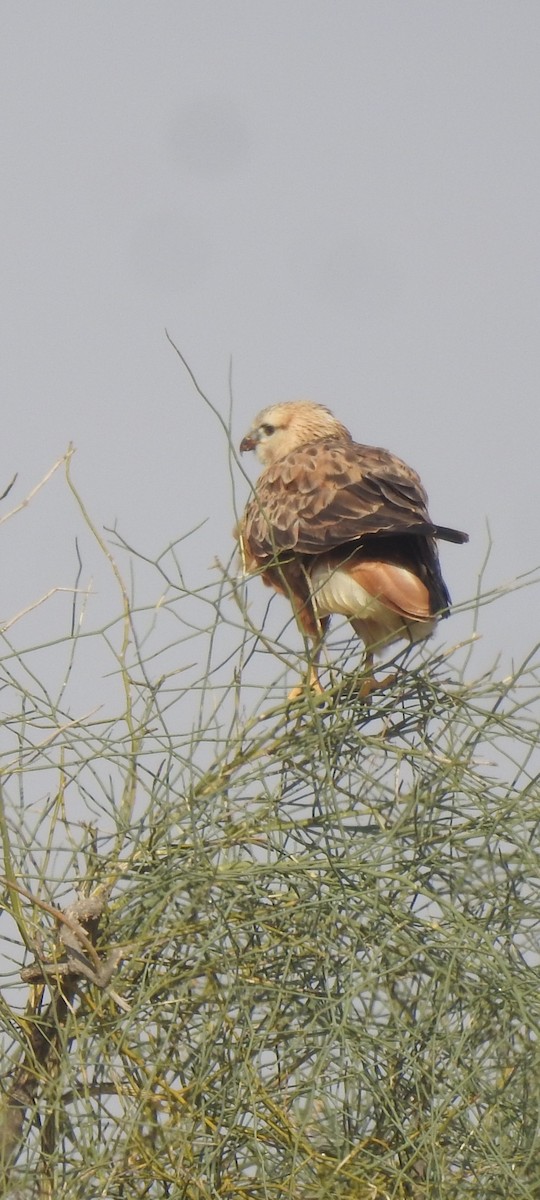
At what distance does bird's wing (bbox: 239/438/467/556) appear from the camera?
15.7 feet

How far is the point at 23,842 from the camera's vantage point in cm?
311

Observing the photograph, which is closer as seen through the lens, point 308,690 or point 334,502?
point 308,690

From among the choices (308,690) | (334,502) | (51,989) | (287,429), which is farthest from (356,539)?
(51,989)

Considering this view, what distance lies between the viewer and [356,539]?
484 cm

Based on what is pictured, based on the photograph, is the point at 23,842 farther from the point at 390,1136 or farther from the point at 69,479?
the point at 390,1136

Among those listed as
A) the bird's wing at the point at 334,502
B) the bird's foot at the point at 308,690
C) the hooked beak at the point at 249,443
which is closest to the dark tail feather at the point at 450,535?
the bird's wing at the point at 334,502

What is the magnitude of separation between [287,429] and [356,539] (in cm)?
186

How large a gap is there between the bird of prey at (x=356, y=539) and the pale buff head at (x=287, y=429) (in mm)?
1000

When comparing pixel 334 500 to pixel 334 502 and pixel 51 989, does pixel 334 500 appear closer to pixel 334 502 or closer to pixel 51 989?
pixel 334 502

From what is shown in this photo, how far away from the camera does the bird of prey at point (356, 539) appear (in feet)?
15.3

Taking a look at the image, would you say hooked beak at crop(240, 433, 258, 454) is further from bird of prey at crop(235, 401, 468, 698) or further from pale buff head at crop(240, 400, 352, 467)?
bird of prey at crop(235, 401, 468, 698)

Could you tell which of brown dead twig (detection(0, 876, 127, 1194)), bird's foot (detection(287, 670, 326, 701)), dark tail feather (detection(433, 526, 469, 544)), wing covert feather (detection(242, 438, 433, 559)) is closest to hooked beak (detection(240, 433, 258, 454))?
Answer: wing covert feather (detection(242, 438, 433, 559))

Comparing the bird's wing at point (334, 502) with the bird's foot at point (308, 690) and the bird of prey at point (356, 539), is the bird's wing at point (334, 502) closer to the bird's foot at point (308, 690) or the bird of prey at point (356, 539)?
the bird of prey at point (356, 539)

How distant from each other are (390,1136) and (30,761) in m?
1.06
